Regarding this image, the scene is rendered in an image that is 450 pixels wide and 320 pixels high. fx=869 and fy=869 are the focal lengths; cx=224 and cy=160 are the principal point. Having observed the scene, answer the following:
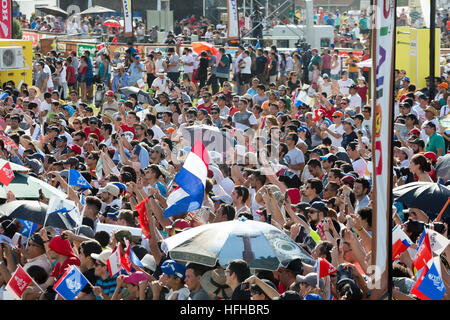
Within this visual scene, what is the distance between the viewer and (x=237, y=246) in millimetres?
6711

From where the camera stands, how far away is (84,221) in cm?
885

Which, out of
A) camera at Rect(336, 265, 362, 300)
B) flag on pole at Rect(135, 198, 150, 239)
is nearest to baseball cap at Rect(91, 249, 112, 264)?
flag on pole at Rect(135, 198, 150, 239)

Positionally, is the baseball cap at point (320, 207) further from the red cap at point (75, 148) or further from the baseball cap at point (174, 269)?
the red cap at point (75, 148)

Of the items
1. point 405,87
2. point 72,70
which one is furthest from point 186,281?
point 72,70

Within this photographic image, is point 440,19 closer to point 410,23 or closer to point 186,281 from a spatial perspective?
point 410,23

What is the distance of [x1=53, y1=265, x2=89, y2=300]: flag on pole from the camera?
6418mm

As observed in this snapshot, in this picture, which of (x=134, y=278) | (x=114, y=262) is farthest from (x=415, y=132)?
(x=134, y=278)

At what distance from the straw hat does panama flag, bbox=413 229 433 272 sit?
1.50 metres

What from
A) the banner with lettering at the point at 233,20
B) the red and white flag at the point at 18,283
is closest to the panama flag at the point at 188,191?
the red and white flag at the point at 18,283

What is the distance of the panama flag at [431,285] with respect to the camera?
20.0ft

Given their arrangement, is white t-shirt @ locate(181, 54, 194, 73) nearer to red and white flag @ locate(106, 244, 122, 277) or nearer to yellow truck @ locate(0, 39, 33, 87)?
yellow truck @ locate(0, 39, 33, 87)

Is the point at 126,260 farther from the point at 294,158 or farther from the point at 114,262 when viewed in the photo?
the point at 294,158

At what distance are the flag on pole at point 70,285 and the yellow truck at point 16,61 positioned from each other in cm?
1572

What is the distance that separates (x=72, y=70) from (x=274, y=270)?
58.0 ft
